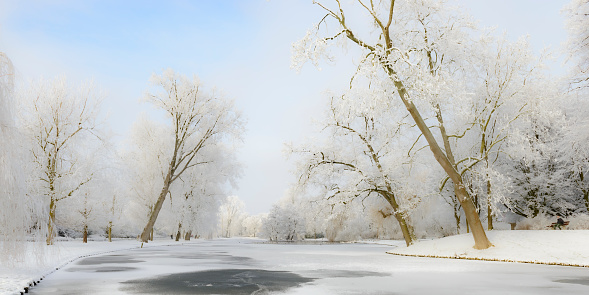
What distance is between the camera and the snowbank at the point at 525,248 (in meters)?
14.5

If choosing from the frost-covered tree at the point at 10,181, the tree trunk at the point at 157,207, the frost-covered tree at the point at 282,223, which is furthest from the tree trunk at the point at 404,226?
the frost-covered tree at the point at 282,223

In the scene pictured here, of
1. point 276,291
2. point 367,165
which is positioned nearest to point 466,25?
point 367,165

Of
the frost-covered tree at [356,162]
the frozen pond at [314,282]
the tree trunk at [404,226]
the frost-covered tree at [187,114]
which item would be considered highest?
the frost-covered tree at [187,114]

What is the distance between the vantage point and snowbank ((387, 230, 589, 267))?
14531mm

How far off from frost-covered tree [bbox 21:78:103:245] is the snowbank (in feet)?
62.0

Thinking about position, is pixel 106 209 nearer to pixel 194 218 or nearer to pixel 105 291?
pixel 194 218

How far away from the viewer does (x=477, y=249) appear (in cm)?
1705

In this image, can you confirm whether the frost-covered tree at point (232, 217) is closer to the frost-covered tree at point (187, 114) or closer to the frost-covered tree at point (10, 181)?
the frost-covered tree at point (187, 114)

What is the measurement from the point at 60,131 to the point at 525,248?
2429 cm

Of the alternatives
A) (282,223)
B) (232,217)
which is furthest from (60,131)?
(232,217)

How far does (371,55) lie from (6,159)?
12.1 meters

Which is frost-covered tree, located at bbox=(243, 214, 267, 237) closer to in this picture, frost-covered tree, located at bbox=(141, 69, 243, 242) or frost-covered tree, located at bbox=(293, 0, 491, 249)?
frost-covered tree, located at bbox=(141, 69, 243, 242)

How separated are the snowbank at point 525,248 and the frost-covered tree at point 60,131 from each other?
18895mm

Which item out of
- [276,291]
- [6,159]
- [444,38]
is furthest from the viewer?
[444,38]
